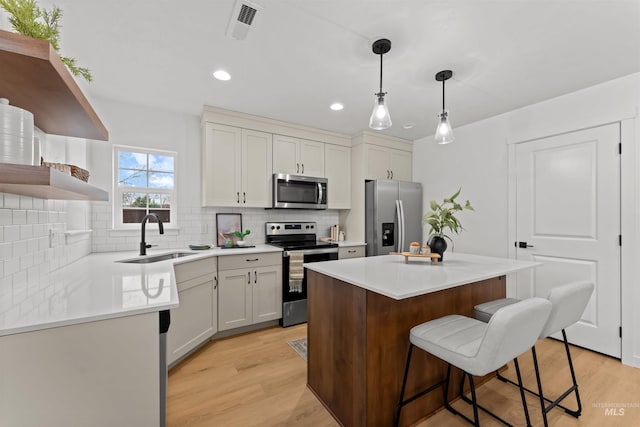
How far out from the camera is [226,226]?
11.1 feet

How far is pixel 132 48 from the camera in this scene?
197cm

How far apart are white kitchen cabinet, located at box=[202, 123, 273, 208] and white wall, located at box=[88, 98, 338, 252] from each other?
0.95 ft

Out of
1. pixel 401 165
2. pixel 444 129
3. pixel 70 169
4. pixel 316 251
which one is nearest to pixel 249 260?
pixel 316 251

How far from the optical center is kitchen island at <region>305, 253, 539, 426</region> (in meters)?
1.46

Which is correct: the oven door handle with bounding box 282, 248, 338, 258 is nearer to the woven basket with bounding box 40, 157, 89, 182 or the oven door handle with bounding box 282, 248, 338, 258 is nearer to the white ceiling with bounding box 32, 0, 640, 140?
the white ceiling with bounding box 32, 0, 640, 140

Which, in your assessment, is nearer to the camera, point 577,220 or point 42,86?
point 42,86

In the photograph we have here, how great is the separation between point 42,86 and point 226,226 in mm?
2473

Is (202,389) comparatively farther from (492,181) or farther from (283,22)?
(492,181)

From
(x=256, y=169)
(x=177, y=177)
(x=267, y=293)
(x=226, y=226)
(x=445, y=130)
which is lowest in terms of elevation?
(x=267, y=293)

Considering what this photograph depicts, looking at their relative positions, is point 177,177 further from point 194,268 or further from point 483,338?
point 483,338

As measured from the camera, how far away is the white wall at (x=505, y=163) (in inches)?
90.9

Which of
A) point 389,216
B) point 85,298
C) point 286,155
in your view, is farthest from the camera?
point 389,216

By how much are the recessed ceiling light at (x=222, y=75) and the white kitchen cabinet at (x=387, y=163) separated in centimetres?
213

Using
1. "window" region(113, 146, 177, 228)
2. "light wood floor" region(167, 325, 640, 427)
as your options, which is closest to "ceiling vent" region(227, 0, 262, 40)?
"window" region(113, 146, 177, 228)
